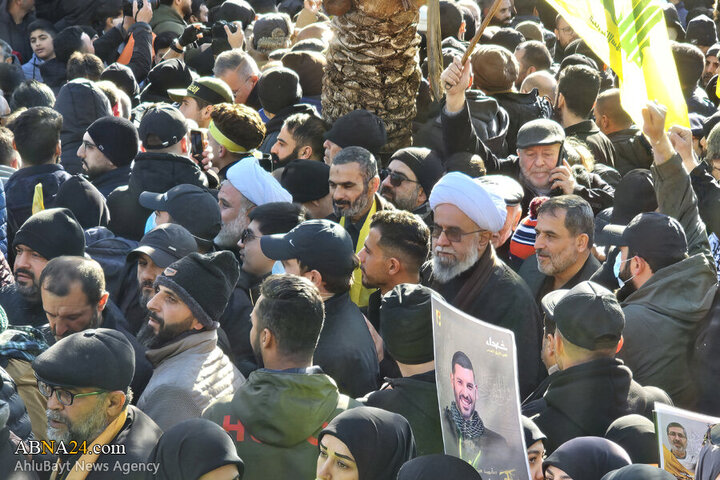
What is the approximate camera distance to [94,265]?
4.73 meters

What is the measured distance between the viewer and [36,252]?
16.9 ft

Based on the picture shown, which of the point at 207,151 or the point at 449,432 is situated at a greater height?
the point at 449,432

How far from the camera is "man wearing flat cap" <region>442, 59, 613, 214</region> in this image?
608cm

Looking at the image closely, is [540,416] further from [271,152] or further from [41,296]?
[271,152]

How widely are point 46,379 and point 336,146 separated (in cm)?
324

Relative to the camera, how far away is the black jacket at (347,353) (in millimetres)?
4438

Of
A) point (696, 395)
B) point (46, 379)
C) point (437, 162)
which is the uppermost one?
point (46, 379)

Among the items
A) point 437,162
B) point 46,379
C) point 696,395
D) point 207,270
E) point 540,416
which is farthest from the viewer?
point 437,162

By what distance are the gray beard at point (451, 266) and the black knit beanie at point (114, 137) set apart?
229 cm

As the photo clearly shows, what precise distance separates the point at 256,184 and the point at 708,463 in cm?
363

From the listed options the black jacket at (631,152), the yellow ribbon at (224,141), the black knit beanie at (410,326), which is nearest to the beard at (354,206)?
the yellow ribbon at (224,141)

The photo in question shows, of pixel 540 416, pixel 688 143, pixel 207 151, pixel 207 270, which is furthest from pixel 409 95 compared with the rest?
pixel 540 416

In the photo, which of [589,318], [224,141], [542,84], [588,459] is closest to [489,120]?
[542,84]

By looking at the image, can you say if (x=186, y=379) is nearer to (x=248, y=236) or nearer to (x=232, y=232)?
(x=248, y=236)
